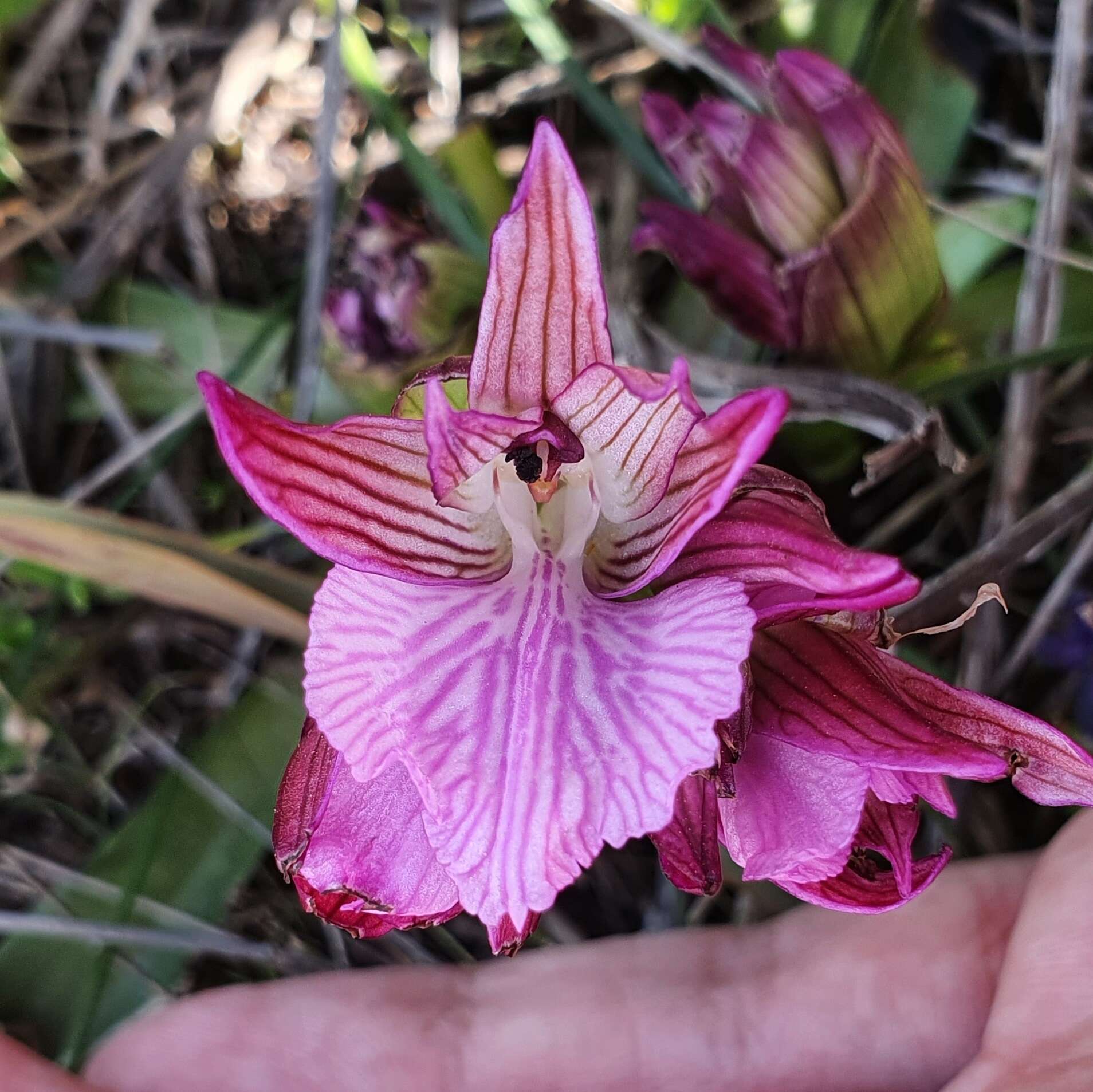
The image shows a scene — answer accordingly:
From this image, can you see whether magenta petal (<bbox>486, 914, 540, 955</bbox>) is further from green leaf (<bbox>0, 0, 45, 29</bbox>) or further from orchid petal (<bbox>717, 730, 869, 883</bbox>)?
green leaf (<bbox>0, 0, 45, 29</bbox>)

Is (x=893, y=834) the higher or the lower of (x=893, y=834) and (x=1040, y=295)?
the lower

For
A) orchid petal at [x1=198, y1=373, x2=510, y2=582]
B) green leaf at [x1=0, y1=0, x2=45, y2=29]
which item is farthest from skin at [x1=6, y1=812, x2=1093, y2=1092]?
green leaf at [x1=0, y1=0, x2=45, y2=29]

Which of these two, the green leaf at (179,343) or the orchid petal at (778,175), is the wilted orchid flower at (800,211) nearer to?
the orchid petal at (778,175)

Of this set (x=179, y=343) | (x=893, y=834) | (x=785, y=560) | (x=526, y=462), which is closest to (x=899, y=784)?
(x=893, y=834)

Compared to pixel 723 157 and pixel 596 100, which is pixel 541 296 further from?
pixel 596 100

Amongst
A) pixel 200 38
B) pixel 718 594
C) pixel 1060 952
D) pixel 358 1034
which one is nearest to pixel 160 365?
pixel 200 38

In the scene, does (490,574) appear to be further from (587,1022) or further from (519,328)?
(587,1022)
